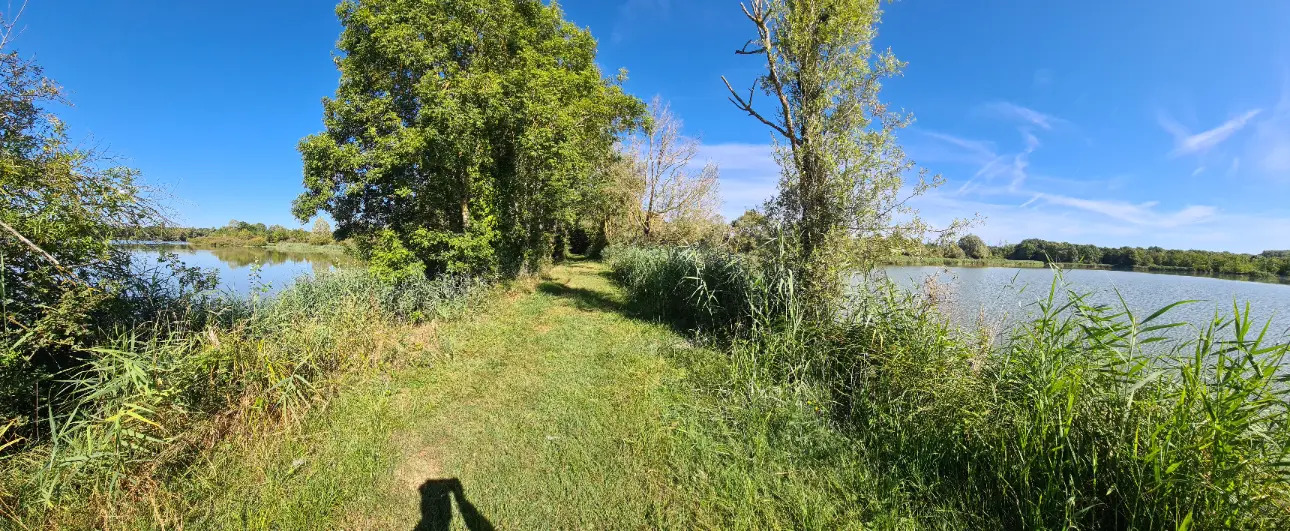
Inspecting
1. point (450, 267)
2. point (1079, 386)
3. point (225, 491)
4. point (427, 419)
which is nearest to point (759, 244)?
point (1079, 386)

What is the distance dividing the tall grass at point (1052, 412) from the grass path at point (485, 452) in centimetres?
127

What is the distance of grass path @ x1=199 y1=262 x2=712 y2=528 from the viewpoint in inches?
115

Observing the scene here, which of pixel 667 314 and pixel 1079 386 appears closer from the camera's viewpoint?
pixel 1079 386

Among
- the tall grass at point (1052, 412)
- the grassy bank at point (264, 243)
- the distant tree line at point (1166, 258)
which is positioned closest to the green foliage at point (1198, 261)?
the distant tree line at point (1166, 258)

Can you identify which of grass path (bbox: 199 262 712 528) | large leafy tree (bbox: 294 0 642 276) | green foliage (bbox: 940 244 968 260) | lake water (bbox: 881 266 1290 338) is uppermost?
large leafy tree (bbox: 294 0 642 276)

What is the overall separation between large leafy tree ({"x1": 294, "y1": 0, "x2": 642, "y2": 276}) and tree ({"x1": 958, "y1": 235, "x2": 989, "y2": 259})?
8.44m

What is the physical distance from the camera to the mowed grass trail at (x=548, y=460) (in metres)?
2.87

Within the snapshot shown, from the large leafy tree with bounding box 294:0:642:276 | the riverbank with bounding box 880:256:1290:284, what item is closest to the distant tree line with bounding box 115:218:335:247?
the large leafy tree with bounding box 294:0:642:276

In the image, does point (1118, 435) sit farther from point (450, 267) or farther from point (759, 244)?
point (450, 267)

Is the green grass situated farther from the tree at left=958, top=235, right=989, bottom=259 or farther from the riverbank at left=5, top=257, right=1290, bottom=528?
the tree at left=958, top=235, right=989, bottom=259

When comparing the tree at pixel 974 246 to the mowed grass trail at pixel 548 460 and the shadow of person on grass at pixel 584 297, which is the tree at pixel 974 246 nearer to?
the mowed grass trail at pixel 548 460

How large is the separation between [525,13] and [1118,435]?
43.1 ft

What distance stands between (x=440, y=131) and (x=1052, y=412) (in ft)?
32.2

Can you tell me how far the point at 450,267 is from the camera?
9789 mm
